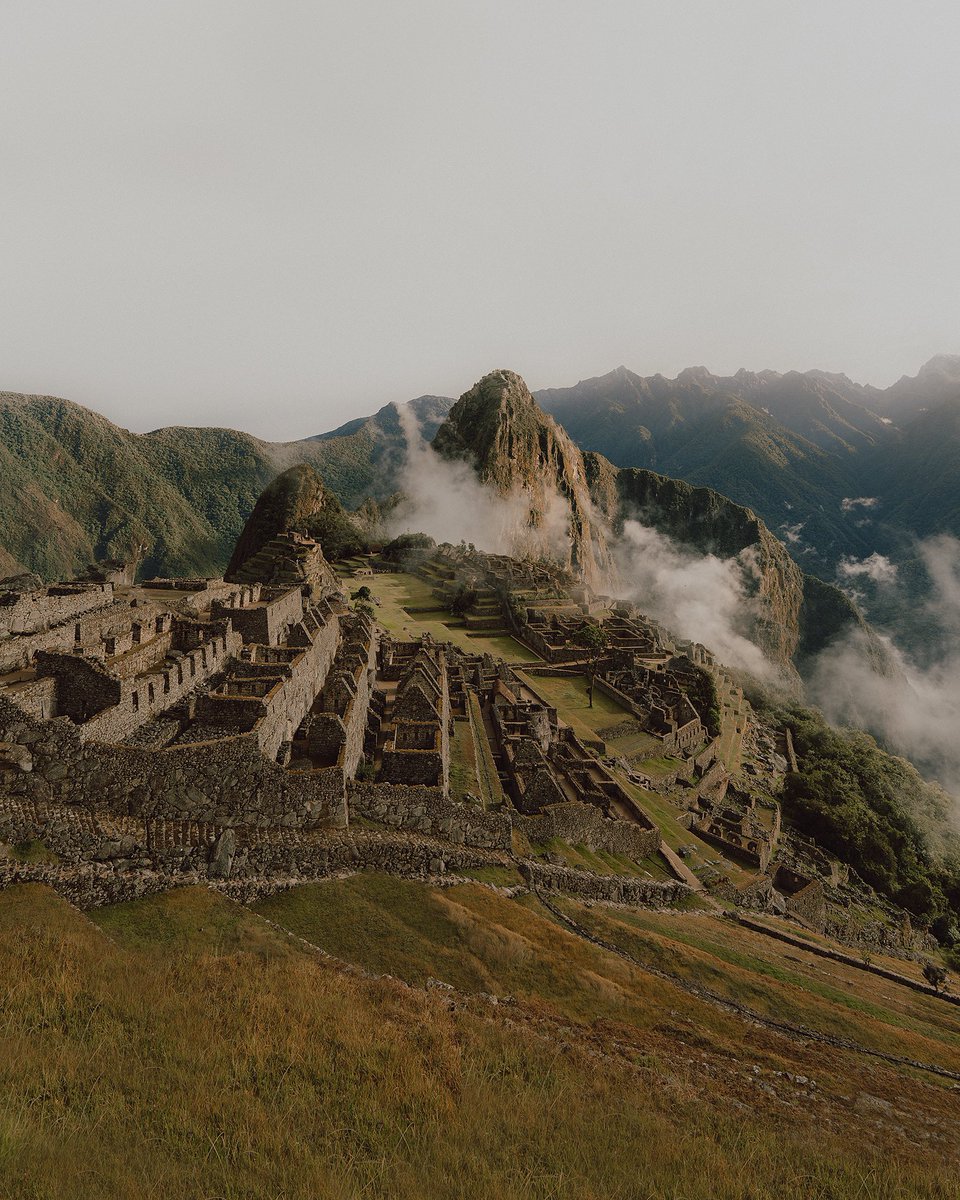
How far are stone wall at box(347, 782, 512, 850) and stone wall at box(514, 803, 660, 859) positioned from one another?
3575 millimetres

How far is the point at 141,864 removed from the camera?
11.4 meters

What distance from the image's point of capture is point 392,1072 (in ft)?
23.3

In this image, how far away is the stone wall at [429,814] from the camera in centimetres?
1574

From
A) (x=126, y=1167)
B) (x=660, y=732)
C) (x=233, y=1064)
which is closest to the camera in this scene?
(x=126, y=1167)

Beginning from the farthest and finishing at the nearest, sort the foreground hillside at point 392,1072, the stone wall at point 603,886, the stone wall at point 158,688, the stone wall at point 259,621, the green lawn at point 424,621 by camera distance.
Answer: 1. the green lawn at point 424,621
2. the stone wall at point 259,621
3. the stone wall at point 603,886
4. the stone wall at point 158,688
5. the foreground hillside at point 392,1072

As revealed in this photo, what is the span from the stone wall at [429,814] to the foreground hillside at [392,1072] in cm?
256

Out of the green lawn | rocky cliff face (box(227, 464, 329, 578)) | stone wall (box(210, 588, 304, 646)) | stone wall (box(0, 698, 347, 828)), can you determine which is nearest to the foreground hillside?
stone wall (box(0, 698, 347, 828))

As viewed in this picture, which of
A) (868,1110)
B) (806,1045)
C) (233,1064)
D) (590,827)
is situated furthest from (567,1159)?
(590,827)

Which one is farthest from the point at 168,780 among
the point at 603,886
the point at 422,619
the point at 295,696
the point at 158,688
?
the point at 422,619

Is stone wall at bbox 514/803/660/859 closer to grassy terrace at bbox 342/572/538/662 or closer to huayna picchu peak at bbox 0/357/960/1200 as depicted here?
huayna picchu peak at bbox 0/357/960/1200

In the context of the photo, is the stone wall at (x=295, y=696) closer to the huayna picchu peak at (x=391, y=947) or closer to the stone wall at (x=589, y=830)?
the huayna picchu peak at (x=391, y=947)

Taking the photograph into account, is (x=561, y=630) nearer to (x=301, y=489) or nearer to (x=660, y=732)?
(x=660, y=732)

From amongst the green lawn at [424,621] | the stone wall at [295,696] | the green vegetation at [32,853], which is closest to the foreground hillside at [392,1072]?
the green vegetation at [32,853]

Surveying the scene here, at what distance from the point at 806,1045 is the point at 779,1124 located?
6844 millimetres
